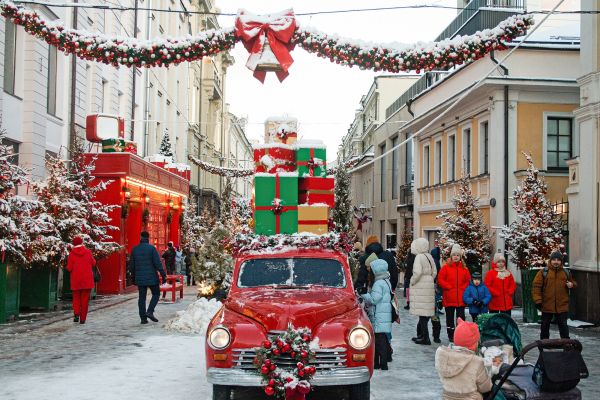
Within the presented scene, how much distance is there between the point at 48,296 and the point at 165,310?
2.87 meters

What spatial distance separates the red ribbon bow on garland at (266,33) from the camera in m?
10.6

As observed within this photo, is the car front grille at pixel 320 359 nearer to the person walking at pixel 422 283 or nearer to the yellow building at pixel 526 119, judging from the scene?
the person walking at pixel 422 283

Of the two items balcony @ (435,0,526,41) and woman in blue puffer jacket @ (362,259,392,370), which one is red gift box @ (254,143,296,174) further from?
balcony @ (435,0,526,41)

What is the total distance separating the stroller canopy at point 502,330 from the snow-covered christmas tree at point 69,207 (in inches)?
463

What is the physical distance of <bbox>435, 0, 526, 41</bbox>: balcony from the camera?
23.5 m

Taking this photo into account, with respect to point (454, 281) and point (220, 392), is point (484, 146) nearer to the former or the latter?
point (454, 281)

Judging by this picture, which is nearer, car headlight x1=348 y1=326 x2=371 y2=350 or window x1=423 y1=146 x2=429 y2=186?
car headlight x1=348 y1=326 x2=371 y2=350

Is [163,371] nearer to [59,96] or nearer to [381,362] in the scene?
[381,362]

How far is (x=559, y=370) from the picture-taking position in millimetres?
5680

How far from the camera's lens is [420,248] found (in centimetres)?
1209

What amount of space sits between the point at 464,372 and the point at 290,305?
8.66ft

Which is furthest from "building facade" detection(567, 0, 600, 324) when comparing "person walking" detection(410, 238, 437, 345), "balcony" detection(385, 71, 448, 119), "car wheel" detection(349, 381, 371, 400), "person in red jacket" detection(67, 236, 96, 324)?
"balcony" detection(385, 71, 448, 119)

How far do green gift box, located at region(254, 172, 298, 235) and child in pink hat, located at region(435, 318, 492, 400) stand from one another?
16.5ft

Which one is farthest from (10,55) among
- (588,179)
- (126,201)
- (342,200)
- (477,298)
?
(342,200)
